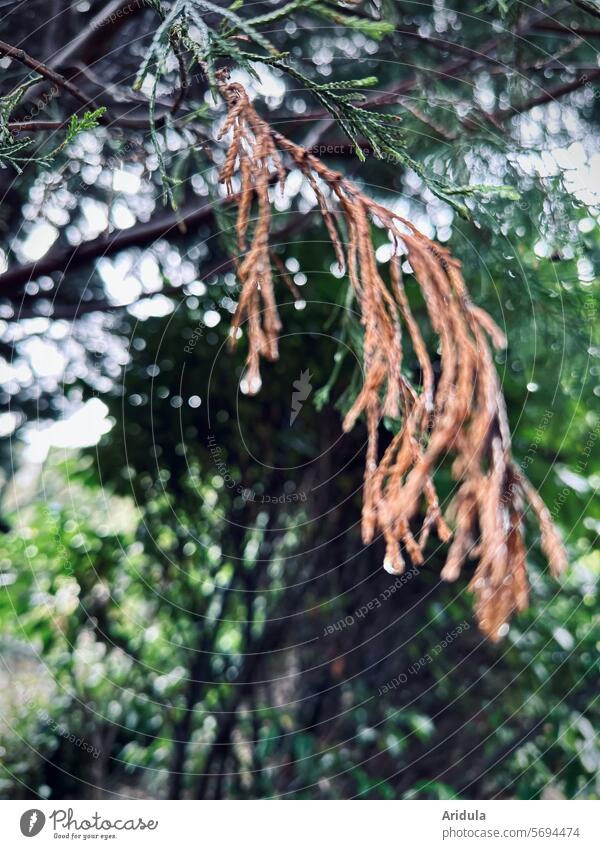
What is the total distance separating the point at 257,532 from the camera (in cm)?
107

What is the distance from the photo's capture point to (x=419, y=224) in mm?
967

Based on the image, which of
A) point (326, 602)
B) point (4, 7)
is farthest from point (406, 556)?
point (4, 7)

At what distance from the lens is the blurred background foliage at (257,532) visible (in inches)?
40.8

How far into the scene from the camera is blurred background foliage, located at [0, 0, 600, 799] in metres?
1.04

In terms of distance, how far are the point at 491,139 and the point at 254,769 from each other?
94 cm
